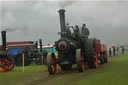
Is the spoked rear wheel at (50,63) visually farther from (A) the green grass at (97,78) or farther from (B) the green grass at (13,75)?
(B) the green grass at (13,75)

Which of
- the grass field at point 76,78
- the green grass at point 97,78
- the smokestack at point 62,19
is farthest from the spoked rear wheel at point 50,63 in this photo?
the smokestack at point 62,19

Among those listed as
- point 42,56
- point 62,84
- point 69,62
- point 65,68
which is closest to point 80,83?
point 62,84

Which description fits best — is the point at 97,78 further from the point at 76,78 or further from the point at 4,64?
the point at 4,64

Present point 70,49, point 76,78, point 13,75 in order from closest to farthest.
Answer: point 76,78
point 13,75
point 70,49

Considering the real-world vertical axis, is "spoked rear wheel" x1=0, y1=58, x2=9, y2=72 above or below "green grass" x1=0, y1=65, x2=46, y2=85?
above

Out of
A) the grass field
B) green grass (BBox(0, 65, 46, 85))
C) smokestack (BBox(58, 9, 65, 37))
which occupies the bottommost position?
green grass (BBox(0, 65, 46, 85))

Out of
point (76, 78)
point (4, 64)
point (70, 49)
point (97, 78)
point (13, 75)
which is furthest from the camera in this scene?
point (4, 64)

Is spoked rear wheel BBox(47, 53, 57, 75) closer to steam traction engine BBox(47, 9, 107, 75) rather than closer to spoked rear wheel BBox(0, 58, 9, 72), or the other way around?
steam traction engine BBox(47, 9, 107, 75)

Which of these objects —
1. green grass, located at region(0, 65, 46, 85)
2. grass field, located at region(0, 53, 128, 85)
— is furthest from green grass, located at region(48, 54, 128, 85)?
green grass, located at region(0, 65, 46, 85)

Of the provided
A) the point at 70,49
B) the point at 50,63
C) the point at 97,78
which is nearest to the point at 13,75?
the point at 50,63

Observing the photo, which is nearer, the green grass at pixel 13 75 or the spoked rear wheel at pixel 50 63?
the green grass at pixel 13 75

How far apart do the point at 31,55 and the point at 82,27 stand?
7255 millimetres

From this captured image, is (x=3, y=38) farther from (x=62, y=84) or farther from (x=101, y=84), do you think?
(x=101, y=84)

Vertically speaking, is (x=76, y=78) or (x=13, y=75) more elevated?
(x=76, y=78)
